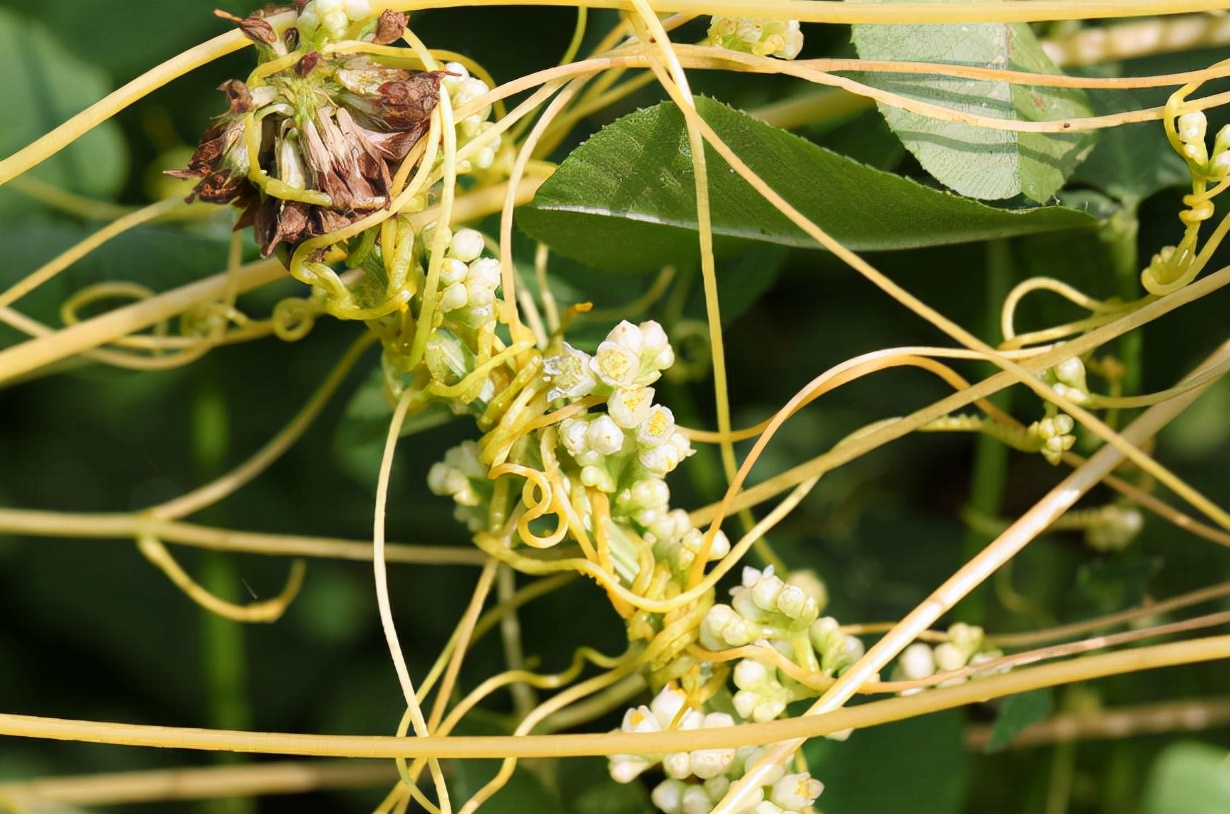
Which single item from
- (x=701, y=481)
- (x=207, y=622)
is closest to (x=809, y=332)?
(x=701, y=481)

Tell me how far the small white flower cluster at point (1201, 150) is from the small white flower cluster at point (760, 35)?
0.19 m

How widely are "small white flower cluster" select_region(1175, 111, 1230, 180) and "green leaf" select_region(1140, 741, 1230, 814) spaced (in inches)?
11.1

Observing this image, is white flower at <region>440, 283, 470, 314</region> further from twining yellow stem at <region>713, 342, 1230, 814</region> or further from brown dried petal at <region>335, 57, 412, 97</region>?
twining yellow stem at <region>713, 342, 1230, 814</region>

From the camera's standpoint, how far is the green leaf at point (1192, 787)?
19.4 inches

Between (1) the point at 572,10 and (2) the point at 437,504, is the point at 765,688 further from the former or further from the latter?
(1) the point at 572,10

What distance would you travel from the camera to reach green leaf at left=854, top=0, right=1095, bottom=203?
22.0 inches

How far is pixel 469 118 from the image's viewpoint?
519 millimetres

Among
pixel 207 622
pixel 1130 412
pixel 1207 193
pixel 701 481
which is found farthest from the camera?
pixel 207 622

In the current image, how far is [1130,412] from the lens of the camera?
2.11 ft

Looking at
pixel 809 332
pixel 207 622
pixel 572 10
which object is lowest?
pixel 207 622

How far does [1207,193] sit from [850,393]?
0.37 m

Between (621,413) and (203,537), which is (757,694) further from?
(203,537)

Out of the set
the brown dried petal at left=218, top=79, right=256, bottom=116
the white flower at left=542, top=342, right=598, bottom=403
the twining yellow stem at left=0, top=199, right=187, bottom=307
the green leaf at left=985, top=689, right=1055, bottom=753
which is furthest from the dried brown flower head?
the green leaf at left=985, top=689, right=1055, bottom=753

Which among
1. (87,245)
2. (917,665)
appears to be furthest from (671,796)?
(87,245)
